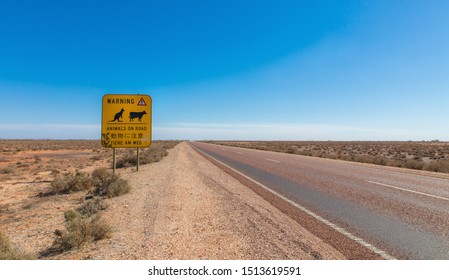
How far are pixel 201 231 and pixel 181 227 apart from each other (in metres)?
0.42

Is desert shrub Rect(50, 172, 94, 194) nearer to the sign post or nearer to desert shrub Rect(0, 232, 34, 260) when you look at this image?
the sign post

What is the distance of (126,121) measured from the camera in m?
12.2

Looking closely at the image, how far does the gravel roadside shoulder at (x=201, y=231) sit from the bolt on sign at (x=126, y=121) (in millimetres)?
4265

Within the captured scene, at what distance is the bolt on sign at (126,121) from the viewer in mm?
11781

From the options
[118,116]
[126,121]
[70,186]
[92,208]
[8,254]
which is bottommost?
[70,186]

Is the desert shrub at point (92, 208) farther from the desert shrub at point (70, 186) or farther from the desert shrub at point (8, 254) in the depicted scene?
the desert shrub at point (70, 186)

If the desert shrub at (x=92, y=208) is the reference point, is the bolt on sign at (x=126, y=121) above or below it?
above

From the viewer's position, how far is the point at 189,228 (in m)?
5.30

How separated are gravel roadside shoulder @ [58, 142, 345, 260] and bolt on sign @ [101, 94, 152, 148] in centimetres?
426

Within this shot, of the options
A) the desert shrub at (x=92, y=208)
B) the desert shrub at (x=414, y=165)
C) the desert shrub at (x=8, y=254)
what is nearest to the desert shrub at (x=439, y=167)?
the desert shrub at (x=414, y=165)

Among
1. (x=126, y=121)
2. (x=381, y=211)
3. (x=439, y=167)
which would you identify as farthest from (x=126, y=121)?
(x=439, y=167)

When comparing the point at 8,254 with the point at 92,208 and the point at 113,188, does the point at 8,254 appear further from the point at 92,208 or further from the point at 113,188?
the point at 113,188
